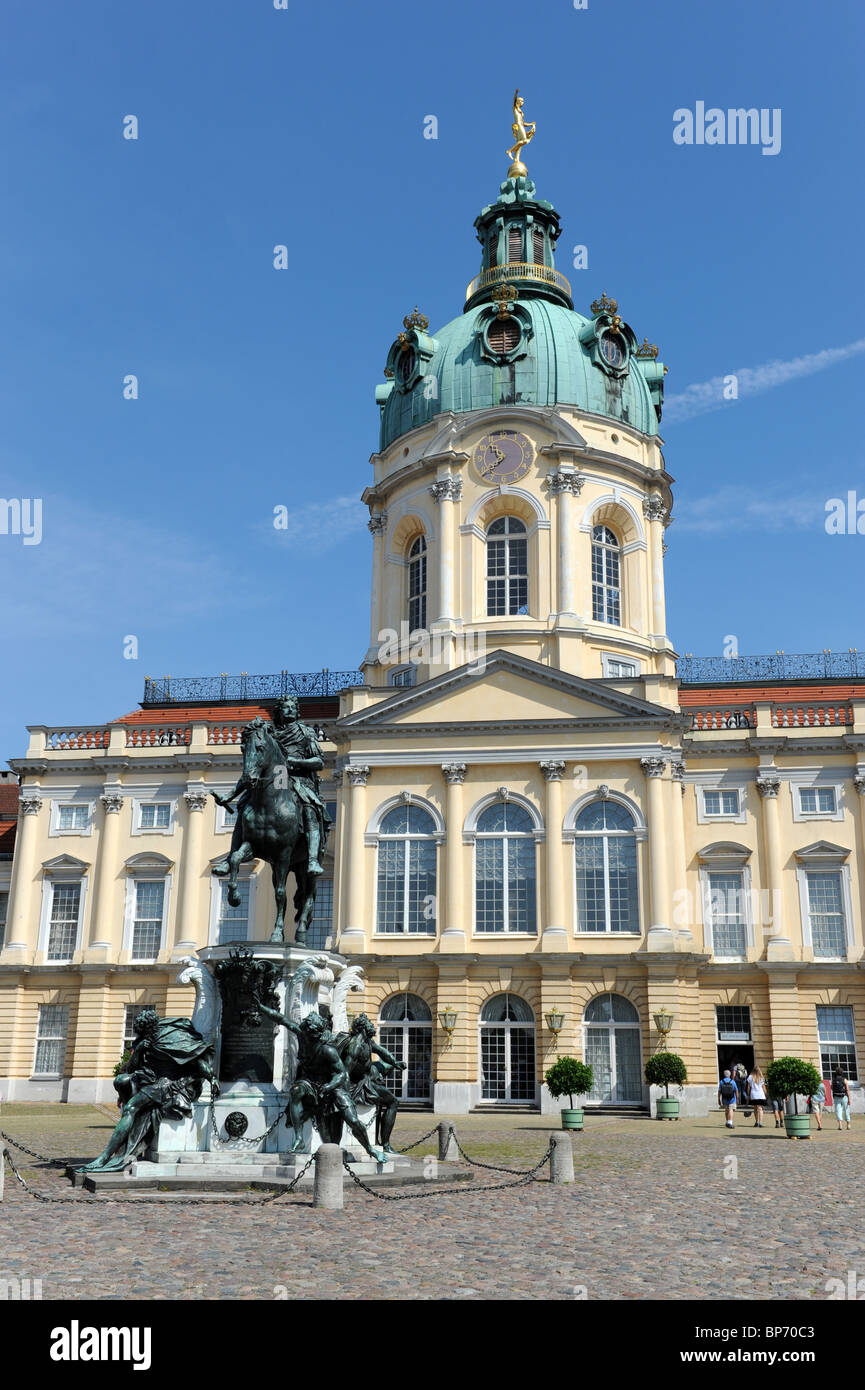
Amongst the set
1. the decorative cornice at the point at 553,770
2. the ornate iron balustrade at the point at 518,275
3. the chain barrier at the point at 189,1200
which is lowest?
the chain barrier at the point at 189,1200

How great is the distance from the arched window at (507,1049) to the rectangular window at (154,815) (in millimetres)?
14136

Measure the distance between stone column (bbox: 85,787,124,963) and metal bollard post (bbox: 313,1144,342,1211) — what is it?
3248 cm

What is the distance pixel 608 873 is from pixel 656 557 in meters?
14.1

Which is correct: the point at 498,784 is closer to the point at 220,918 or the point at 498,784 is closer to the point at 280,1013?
the point at 220,918

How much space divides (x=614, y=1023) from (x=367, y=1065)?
23397mm

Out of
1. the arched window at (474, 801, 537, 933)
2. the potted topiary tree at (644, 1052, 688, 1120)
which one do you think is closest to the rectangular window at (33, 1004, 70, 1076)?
the arched window at (474, 801, 537, 933)

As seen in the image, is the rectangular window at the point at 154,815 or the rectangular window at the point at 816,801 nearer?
the rectangular window at the point at 816,801

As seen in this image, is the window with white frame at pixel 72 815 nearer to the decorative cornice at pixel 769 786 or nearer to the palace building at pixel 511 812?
the palace building at pixel 511 812

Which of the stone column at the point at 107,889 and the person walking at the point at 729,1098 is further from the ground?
the stone column at the point at 107,889

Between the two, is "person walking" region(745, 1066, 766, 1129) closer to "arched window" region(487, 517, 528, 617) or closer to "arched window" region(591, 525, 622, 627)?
"arched window" region(591, 525, 622, 627)

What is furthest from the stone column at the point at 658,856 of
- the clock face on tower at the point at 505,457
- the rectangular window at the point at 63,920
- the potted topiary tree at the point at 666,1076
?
the rectangular window at the point at 63,920

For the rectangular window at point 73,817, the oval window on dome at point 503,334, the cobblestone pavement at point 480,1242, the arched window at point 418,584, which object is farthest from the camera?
the arched window at point 418,584

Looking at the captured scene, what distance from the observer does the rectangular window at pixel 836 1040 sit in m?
40.8

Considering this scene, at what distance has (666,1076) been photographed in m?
36.6
